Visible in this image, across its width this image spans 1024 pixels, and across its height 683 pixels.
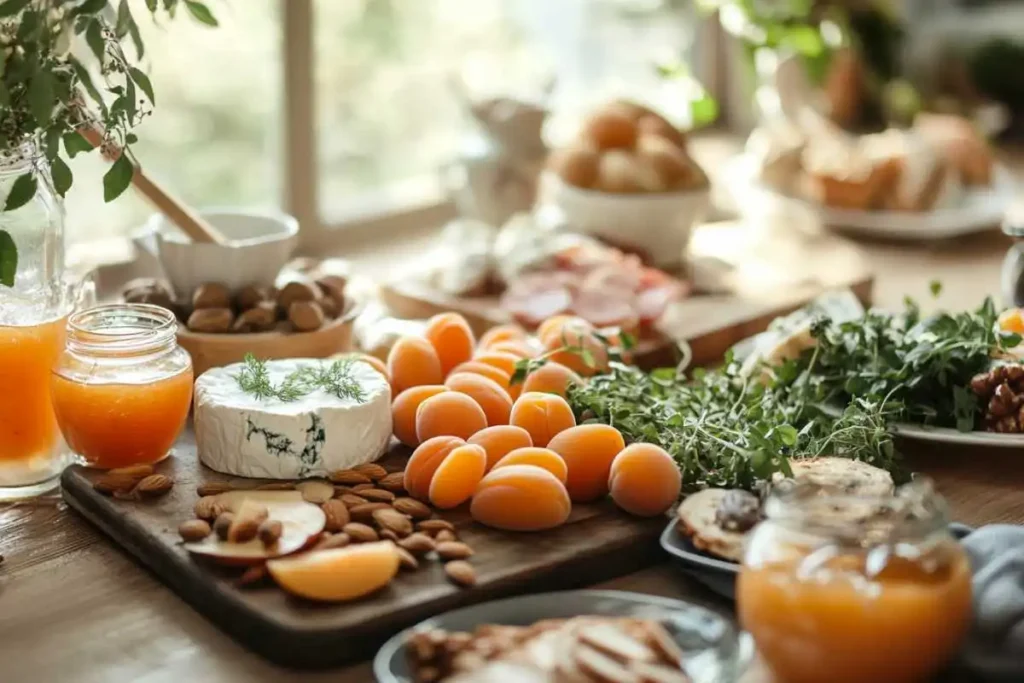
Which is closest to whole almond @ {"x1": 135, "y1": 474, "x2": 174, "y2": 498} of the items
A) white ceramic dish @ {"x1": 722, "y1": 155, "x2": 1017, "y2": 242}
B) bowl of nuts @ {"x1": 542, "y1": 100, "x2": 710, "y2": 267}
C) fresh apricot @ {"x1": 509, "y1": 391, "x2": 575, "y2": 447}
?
fresh apricot @ {"x1": 509, "y1": 391, "x2": 575, "y2": 447}

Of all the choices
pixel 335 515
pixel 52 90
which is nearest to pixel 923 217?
pixel 335 515

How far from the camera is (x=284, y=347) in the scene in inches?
59.7

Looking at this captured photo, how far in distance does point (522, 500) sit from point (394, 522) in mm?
109

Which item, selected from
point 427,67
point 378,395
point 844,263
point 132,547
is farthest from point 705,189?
point 132,547

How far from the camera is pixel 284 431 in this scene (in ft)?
4.21

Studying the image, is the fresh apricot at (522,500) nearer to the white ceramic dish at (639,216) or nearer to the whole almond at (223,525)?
the whole almond at (223,525)

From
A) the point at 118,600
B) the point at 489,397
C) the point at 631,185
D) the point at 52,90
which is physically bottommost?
the point at 118,600

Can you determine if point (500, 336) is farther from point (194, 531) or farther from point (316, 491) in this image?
point (194, 531)

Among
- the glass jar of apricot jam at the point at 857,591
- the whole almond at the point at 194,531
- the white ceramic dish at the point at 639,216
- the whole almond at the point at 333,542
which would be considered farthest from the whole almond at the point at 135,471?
the white ceramic dish at the point at 639,216

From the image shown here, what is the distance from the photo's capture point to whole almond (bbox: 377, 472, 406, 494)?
1278 millimetres

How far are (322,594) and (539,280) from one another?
2.59 feet

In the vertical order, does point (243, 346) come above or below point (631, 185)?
below

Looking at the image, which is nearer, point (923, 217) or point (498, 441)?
point (498, 441)

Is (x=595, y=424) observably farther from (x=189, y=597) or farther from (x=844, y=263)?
(x=844, y=263)
